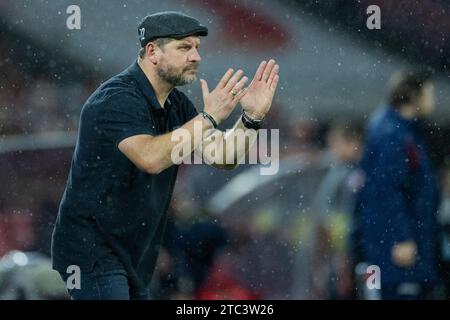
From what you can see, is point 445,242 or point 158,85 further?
point 445,242

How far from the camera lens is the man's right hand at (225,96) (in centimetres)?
445

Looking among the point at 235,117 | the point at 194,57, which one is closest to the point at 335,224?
the point at 235,117

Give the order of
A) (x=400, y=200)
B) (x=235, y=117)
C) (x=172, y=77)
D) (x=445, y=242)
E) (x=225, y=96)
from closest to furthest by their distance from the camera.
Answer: (x=225, y=96), (x=172, y=77), (x=400, y=200), (x=445, y=242), (x=235, y=117)

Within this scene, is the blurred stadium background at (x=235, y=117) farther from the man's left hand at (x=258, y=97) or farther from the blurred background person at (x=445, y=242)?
the man's left hand at (x=258, y=97)

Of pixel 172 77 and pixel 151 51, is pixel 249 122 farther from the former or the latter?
pixel 151 51

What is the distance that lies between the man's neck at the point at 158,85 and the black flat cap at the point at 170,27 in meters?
0.13

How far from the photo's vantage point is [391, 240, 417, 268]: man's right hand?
5.59m

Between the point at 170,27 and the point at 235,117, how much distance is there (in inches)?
104

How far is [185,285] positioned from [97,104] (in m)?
Result: 2.35

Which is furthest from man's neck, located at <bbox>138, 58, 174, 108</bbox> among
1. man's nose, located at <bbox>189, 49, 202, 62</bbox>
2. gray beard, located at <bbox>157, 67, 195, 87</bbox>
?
man's nose, located at <bbox>189, 49, 202, 62</bbox>

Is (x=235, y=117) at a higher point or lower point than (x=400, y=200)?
higher

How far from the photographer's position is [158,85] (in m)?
4.66

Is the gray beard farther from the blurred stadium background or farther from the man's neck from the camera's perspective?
the blurred stadium background
